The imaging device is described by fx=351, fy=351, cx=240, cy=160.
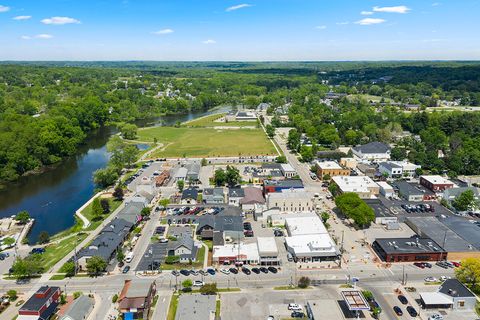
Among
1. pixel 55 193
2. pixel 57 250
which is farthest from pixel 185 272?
pixel 55 193

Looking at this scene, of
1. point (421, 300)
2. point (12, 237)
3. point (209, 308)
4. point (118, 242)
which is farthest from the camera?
point (12, 237)

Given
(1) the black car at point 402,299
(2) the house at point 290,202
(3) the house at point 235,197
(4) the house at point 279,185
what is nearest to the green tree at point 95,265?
(3) the house at point 235,197

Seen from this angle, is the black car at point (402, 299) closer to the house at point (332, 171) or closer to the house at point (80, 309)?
the house at point (80, 309)

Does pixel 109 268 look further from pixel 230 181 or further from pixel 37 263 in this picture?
pixel 230 181

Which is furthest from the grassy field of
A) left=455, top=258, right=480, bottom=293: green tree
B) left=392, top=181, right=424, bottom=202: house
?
left=455, top=258, right=480, bottom=293: green tree

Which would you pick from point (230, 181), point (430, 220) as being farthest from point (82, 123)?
point (430, 220)

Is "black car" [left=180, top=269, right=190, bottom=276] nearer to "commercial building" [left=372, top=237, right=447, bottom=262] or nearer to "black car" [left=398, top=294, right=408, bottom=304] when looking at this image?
"black car" [left=398, top=294, right=408, bottom=304]

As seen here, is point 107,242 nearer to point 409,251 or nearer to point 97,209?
point 97,209
